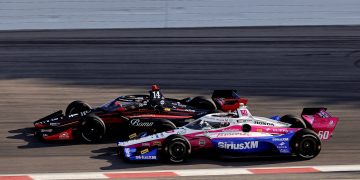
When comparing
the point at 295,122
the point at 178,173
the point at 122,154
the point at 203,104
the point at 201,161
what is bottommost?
the point at 178,173

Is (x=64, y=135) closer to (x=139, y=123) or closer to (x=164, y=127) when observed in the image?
(x=139, y=123)

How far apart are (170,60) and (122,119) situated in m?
9.29

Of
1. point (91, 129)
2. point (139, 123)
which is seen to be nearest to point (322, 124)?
point (139, 123)

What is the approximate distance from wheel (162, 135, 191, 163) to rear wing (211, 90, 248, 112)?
127 inches

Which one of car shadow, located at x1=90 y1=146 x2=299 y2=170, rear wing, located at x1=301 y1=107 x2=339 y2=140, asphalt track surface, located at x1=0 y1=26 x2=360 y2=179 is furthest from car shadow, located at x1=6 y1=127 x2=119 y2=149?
rear wing, located at x1=301 y1=107 x2=339 y2=140

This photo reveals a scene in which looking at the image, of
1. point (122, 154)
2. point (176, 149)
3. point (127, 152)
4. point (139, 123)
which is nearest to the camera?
point (176, 149)

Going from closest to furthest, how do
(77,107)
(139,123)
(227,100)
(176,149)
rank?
(176,149), (139,123), (77,107), (227,100)

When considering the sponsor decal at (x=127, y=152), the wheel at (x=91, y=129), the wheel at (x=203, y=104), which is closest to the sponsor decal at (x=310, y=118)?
the wheel at (x=203, y=104)

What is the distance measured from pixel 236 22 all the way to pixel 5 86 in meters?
11.2

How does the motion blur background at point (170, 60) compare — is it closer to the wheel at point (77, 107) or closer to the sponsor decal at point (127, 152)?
the sponsor decal at point (127, 152)

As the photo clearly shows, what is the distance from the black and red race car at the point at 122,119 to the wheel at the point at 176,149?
3.48ft

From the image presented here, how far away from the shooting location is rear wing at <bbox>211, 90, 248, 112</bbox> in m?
16.0

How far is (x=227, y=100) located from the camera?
16.2 meters

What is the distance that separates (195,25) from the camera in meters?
29.5
